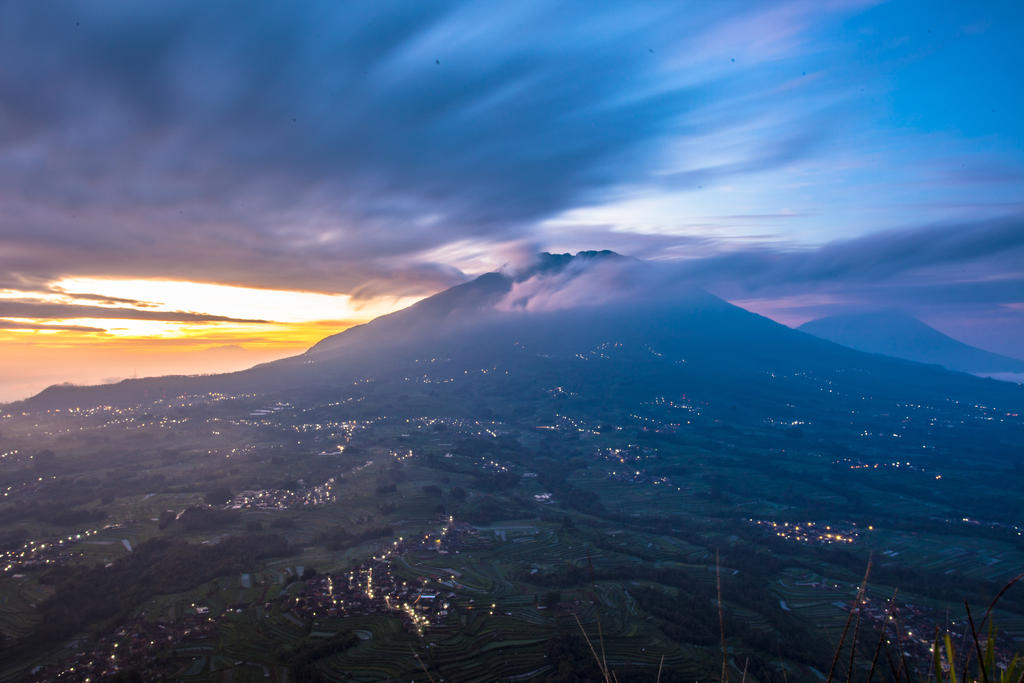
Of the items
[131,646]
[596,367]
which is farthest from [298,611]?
[596,367]

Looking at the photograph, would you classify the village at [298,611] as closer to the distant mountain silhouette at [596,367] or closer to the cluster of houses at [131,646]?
the cluster of houses at [131,646]

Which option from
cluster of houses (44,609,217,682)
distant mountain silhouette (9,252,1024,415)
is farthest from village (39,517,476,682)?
distant mountain silhouette (9,252,1024,415)

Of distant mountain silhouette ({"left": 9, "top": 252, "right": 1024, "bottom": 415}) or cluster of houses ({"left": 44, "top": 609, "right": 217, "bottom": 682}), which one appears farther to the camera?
distant mountain silhouette ({"left": 9, "top": 252, "right": 1024, "bottom": 415})

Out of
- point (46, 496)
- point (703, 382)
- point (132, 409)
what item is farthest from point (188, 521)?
point (703, 382)

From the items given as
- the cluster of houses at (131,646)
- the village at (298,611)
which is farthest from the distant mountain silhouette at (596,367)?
the cluster of houses at (131,646)

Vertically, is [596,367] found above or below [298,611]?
above

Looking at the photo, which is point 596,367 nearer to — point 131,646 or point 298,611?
point 298,611

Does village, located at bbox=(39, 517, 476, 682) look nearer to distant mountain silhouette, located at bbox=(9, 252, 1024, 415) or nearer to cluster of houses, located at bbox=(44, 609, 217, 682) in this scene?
cluster of houses, located at bbox=(44, 609, 217, 682)

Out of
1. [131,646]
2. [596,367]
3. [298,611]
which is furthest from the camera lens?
[596,367]

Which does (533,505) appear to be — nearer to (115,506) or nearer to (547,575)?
(547,575)
